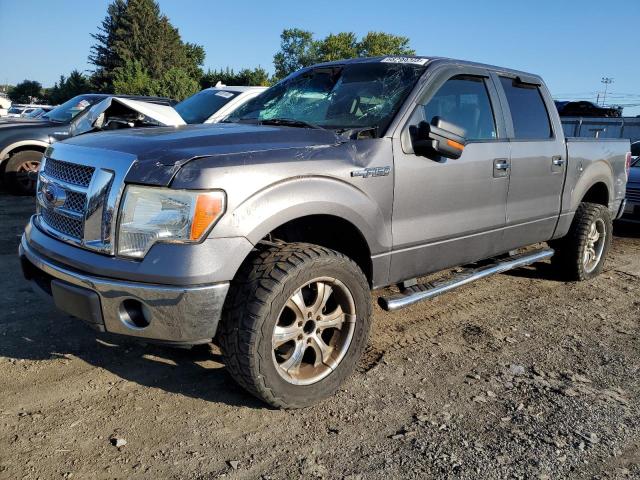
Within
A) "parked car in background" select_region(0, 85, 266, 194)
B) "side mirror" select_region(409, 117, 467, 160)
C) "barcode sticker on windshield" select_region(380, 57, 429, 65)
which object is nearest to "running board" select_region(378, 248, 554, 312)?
"side mirror" select_region(409, 117, 467, 160)

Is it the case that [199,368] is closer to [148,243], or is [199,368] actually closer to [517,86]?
[148,243]

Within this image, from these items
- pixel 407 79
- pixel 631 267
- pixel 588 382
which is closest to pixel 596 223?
pixel 631 267

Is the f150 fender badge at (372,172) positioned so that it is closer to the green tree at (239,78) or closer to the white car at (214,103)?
the white car at (214,103)

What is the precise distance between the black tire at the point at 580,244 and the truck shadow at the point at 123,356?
144 inches

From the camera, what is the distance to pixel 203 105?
788 centimetres

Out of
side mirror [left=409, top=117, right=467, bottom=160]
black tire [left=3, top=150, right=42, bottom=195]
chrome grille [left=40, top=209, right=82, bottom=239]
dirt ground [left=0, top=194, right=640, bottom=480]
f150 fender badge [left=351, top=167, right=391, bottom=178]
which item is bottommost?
dirt ground [left=0, top=194, right=640, bottom=480]

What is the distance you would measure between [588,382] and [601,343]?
31.3 inches

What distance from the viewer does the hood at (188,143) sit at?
98.1 inches

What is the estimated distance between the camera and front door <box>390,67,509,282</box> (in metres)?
3.34

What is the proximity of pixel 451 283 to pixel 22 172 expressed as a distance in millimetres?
8121

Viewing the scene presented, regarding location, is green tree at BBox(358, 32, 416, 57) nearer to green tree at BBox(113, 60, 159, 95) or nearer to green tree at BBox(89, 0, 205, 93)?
green tree at BBox(89, 0, 205, 93)

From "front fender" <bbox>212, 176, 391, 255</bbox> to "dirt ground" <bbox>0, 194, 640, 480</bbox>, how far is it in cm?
93

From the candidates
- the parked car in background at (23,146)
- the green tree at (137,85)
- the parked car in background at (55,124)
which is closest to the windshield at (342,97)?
the parked car in background at (55,124)

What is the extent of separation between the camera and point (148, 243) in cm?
247
